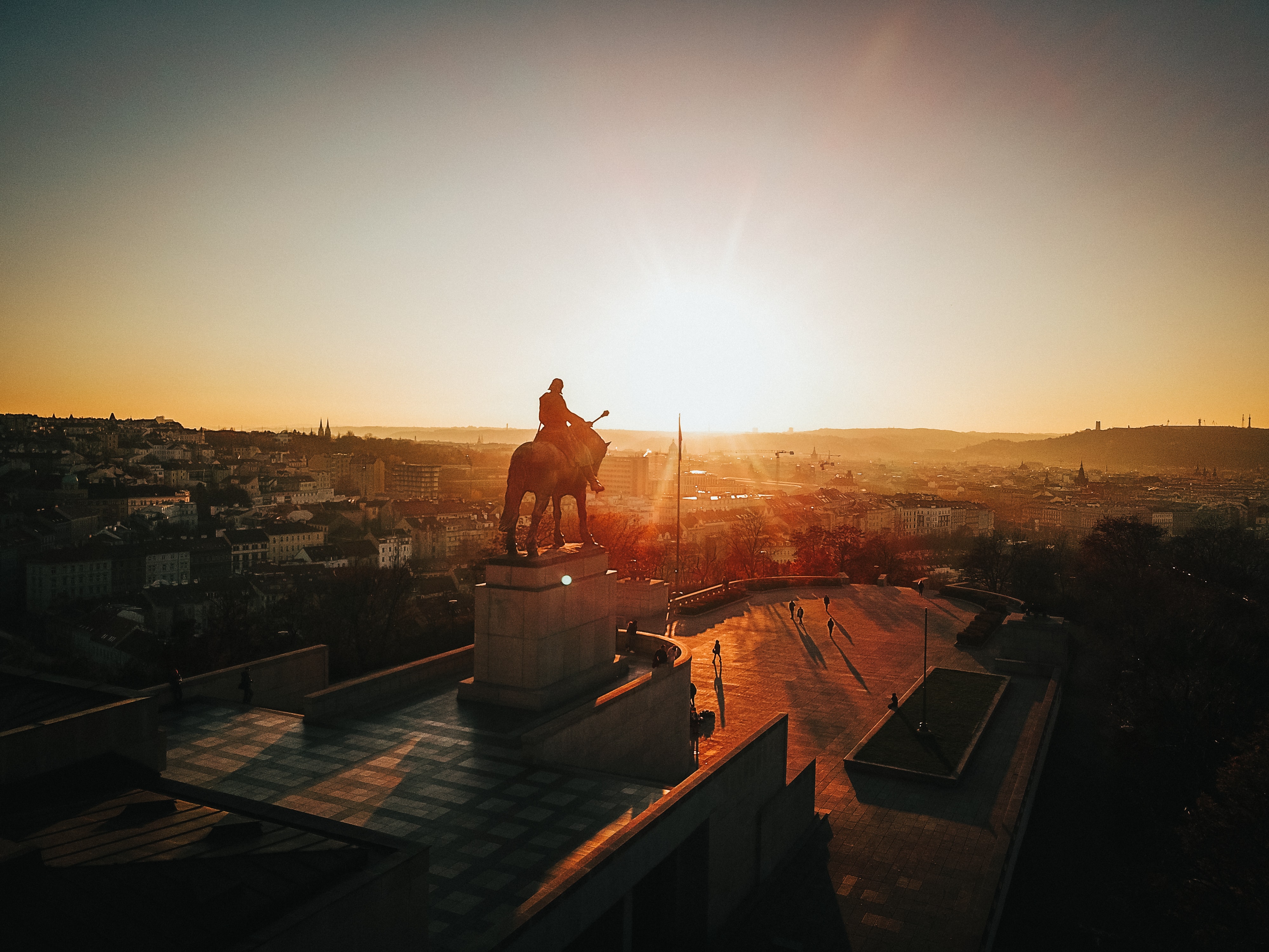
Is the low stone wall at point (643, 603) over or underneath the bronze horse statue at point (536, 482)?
underneath

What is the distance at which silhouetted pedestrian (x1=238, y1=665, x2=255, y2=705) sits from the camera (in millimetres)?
15156

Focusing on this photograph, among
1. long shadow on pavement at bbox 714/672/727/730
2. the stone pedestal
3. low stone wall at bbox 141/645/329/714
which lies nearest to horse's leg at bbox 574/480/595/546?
the stone pedestal

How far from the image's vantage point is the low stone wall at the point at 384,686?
43.1ft

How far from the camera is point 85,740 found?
863cm

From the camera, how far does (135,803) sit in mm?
7234

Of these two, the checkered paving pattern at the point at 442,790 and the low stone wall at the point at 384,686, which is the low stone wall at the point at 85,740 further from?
the low stone wall at the point at 384,686

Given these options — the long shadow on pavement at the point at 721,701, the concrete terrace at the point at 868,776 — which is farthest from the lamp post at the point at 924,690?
the long shadow on pavement at the point at 721,701

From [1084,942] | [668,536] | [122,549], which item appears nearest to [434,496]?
[668,536]

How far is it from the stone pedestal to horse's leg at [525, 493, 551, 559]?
0.83 ft

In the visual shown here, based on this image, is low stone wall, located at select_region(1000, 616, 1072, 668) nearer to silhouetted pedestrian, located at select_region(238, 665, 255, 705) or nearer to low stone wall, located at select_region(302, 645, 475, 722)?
low stone wall, located at select_region(302, 645, 475, 722)

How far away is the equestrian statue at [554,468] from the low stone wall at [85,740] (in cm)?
645

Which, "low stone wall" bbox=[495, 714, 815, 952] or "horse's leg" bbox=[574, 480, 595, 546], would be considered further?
"horse's leg" bbox=[574, 480, 595, 546]

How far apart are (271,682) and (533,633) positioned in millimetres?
6517

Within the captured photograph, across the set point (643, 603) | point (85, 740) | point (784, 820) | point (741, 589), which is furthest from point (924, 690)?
point (741, 589)
